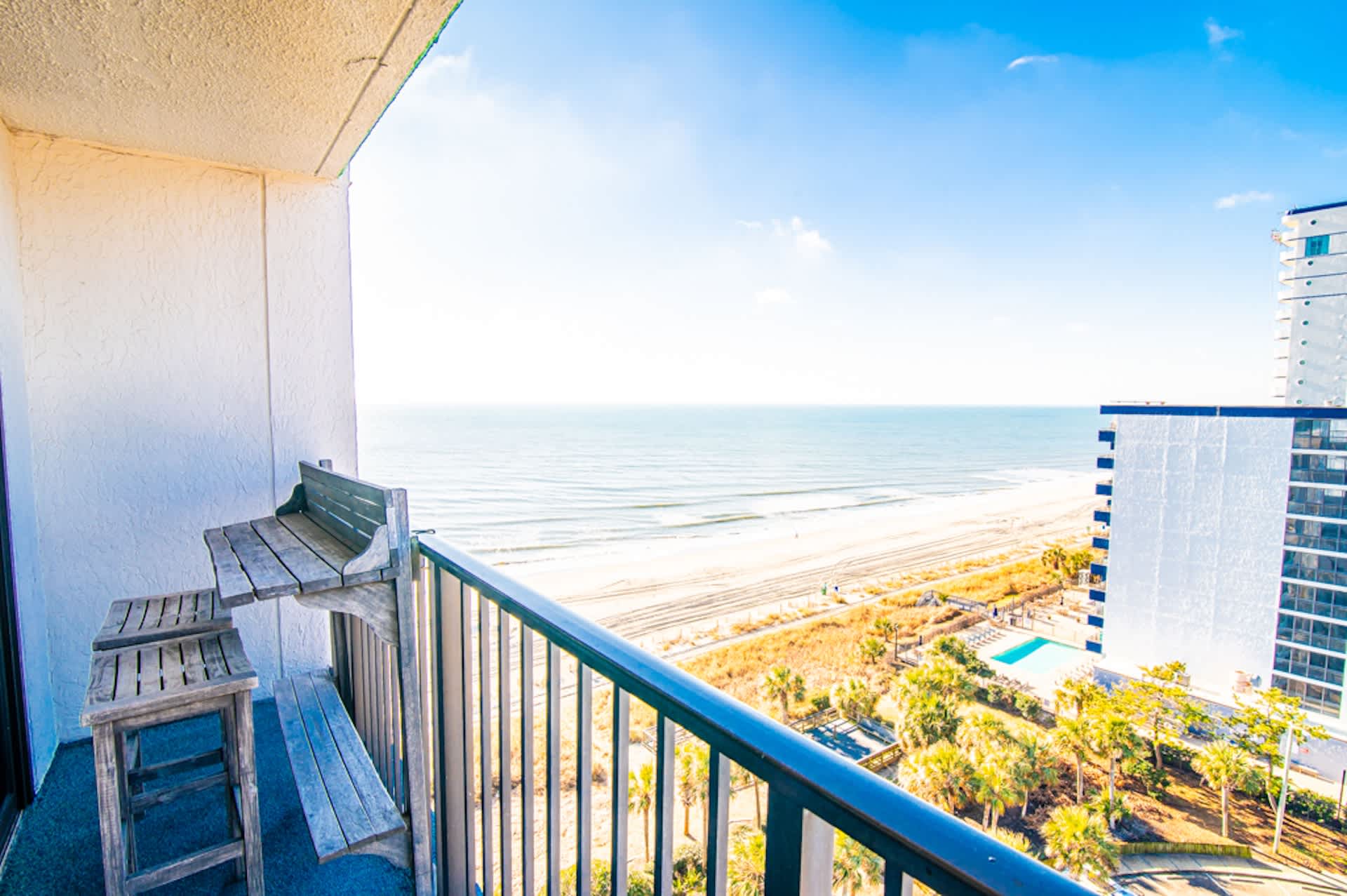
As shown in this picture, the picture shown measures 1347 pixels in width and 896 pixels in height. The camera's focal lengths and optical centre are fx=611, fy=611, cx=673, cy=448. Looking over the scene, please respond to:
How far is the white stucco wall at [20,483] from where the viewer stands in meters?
2.10

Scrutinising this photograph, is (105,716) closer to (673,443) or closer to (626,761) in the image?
(626,761)

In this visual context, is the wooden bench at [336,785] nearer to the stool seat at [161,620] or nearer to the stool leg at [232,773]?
the stool leg at [232,773]

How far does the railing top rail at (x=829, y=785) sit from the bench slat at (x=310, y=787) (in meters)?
1.08

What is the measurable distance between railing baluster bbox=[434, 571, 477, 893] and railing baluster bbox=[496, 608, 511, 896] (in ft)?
0.69

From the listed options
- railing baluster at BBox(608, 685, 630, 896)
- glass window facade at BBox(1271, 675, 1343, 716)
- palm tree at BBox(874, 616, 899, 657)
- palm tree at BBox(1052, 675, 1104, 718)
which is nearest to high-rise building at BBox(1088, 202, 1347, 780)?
glass window facade at BBox(1271, 675, 1343, 716)

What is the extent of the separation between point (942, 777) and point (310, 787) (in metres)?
10.5

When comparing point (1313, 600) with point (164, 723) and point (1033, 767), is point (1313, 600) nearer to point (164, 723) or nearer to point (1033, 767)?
point (1033, 767)

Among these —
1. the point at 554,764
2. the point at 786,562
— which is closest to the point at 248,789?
the point at 554,764

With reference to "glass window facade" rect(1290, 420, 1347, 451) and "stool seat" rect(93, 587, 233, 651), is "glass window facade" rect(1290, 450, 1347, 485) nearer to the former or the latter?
"glass window facade" rect(1290, 420, 1347, 451)

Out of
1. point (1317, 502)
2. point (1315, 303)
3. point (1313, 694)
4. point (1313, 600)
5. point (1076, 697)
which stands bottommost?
point (1313, 694)

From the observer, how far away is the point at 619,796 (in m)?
0.88

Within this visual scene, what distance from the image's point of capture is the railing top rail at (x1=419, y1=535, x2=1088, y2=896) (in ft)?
1.28

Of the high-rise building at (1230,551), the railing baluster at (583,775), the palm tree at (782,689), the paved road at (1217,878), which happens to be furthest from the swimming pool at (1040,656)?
the railing baluster at (583,775)

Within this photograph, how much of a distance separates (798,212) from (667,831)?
2463 inches
